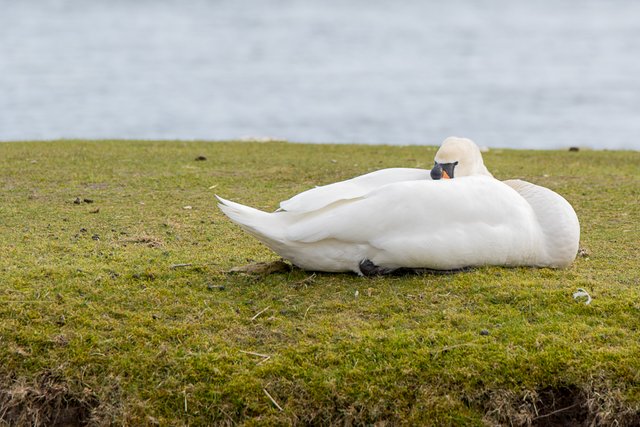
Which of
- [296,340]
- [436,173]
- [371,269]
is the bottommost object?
[296,340]

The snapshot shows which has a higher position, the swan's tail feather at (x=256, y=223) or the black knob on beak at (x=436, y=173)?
the black knob on beak at (x=436, y=173)

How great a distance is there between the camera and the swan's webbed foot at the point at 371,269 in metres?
5.93

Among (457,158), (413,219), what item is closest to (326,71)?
(457,158)

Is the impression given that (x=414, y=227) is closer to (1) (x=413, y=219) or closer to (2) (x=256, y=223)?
(1) (x=413, y=219)

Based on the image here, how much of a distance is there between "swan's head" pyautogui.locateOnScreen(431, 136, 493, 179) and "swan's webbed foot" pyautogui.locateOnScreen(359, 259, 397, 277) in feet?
4.11

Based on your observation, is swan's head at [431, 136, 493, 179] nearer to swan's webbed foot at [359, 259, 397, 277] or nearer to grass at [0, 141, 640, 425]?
grass at [0, 141, 640, 425]

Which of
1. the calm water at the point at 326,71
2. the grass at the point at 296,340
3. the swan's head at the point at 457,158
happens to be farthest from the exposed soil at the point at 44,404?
the calm water at the point at 326,71

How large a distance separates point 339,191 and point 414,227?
1.89 feet

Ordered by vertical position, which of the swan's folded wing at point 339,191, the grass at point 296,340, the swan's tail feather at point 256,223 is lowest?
the grass at point 296,340

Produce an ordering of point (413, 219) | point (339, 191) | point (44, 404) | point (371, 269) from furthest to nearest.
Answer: point (339, 191) → point (371, 269) → point (413, 219) → point (44, 404)

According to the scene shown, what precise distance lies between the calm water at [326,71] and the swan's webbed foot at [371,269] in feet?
65.6

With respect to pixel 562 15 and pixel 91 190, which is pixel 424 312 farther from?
pixel 562 15

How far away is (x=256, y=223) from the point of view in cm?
582

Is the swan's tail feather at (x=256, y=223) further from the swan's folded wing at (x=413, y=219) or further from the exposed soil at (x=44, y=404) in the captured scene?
the exposed soil at (x=44, y=404)
